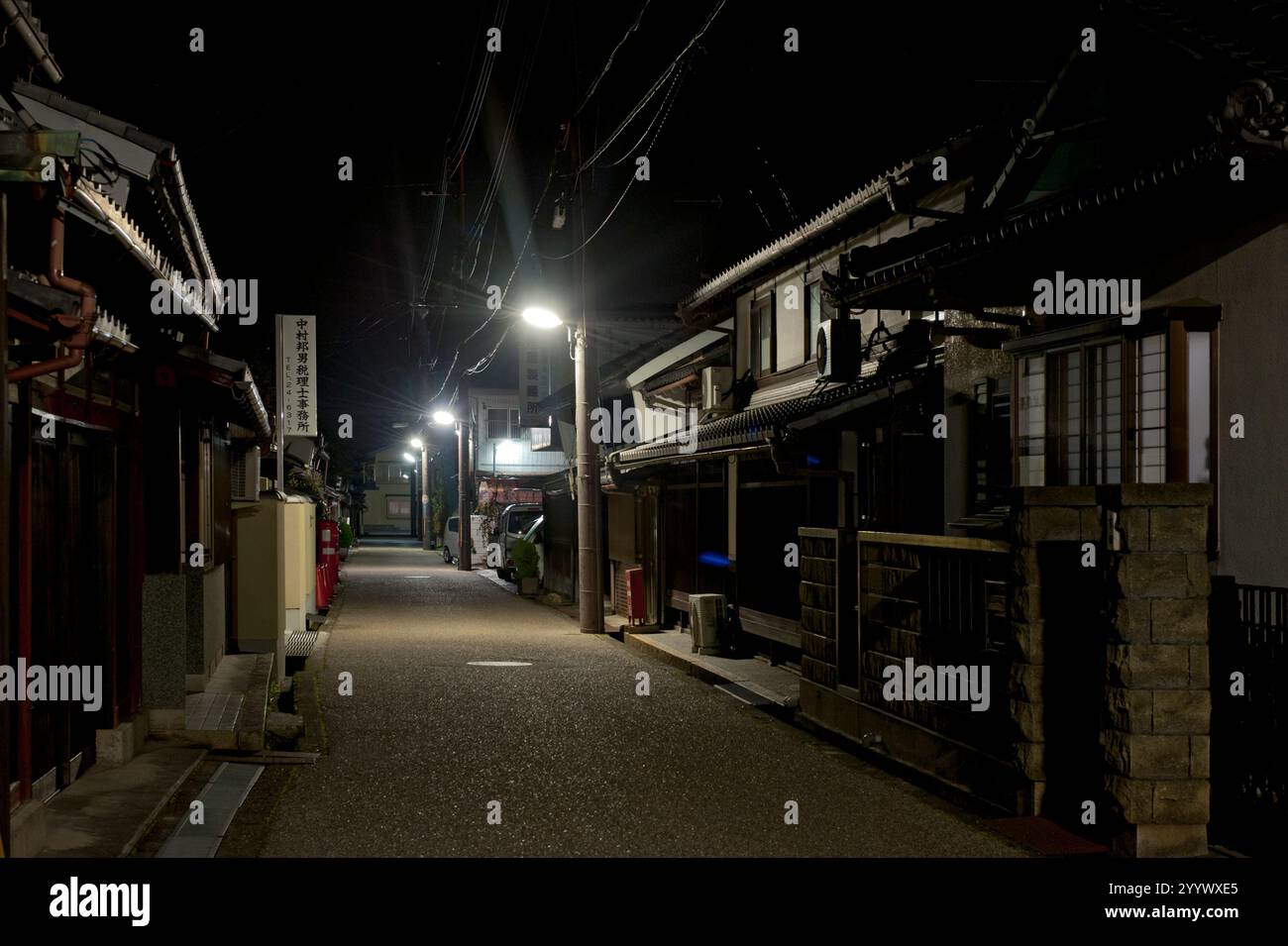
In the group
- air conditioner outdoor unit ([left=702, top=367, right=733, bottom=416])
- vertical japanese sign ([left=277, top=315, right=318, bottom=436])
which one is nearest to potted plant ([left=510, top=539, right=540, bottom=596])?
air conditioner outdoor unit ([left=702, top=367, right=733, bottom=416])

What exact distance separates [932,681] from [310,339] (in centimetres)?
1725

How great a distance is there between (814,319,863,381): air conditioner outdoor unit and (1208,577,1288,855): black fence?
7920mm

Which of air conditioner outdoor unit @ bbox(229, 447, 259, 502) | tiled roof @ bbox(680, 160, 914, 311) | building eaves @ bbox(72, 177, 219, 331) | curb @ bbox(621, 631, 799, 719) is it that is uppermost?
tiled roof @ bbox(680, 160, 914, 311)

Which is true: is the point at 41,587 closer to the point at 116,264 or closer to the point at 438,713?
the point at 116,264

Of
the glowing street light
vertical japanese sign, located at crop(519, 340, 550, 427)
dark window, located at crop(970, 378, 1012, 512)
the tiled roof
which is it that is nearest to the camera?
dark window, located at crop(970, 378, 1012, 512)

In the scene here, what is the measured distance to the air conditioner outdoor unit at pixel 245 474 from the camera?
69.7ft

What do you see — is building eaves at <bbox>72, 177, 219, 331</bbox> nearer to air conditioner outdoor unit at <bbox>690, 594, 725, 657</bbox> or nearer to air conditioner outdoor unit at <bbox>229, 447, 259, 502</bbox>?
air conditioner outdoor unit at <bbox>229, 447, 259, 502</bbox>

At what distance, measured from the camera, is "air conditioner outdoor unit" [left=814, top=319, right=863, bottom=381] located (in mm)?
15758

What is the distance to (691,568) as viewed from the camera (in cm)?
2373

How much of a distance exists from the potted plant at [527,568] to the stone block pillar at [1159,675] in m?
29.3

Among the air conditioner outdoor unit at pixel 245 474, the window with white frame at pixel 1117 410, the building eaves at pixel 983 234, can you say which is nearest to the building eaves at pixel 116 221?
the building eaves at pixel 983 234

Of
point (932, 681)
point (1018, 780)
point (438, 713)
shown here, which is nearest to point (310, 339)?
point (438, 713)

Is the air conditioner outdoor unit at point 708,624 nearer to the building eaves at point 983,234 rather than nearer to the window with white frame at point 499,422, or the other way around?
the building eaves at point 983,234

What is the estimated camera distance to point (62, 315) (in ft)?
21.9
